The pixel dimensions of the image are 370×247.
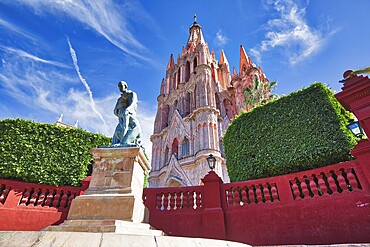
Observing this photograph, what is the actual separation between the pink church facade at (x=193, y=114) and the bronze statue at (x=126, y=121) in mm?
14566

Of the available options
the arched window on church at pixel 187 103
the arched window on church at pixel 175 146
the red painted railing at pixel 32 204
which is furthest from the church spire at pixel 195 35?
the red painted railing at pixel 32 204

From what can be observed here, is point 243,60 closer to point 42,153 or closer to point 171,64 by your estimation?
point 171,64

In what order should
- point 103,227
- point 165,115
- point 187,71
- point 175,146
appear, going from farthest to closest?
point 187,71, point 165,115, point 175,146, point 103,227

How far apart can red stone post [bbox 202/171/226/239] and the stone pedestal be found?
78.4 inches

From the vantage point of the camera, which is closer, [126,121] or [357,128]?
[357,128]

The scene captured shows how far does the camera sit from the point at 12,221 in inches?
216

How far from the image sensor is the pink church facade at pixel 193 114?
68.0ft

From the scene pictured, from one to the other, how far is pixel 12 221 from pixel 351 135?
921cm

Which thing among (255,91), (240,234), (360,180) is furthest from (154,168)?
(360,180)

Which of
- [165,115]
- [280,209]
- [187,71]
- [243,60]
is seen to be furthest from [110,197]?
[243,60]

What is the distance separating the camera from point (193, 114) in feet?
77.9

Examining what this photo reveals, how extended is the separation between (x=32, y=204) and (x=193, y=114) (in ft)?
62.1

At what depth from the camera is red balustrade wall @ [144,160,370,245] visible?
4254mm

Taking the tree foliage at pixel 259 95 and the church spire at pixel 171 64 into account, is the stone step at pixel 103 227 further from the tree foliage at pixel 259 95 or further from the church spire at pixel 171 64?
the church spire at pixel 171 64
